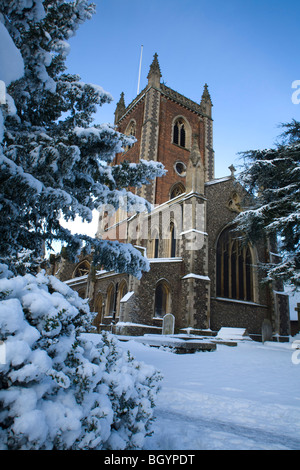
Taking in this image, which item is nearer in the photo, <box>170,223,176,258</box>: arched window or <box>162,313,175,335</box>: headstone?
<box>162,313,175,335</box>: headstone

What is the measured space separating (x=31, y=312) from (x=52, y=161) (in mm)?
3140

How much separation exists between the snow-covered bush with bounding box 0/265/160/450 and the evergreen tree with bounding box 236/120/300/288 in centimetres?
1022

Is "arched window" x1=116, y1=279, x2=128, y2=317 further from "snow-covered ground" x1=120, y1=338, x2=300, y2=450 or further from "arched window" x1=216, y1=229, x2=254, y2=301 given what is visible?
"snow-covered ground" x1=120, y1=338, x2=300, y2=450

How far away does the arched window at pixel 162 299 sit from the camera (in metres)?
14.4

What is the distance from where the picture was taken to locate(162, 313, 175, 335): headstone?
43.6ft

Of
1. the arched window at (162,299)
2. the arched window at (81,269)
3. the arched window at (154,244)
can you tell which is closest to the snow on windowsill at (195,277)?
the arched window at (162,299)

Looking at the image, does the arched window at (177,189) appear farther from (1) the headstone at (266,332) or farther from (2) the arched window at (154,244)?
(1) the headstone at (266,332)

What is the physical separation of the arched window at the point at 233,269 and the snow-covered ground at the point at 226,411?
10.3 metres

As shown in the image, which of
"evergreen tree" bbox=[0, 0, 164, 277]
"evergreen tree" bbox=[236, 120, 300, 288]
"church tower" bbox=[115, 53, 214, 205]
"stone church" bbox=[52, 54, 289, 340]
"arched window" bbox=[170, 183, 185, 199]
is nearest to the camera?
"evergreen tree" bbox=[0, 0, 164, 277]

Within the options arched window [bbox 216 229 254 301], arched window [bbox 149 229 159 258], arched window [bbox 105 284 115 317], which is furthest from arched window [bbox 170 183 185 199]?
arched window [bbox 105 284 115 317]

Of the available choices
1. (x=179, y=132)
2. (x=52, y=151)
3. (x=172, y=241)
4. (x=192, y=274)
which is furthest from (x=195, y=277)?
(x=179, y=132)

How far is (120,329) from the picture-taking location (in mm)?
12969

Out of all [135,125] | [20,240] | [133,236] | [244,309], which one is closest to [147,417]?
[20,240]
